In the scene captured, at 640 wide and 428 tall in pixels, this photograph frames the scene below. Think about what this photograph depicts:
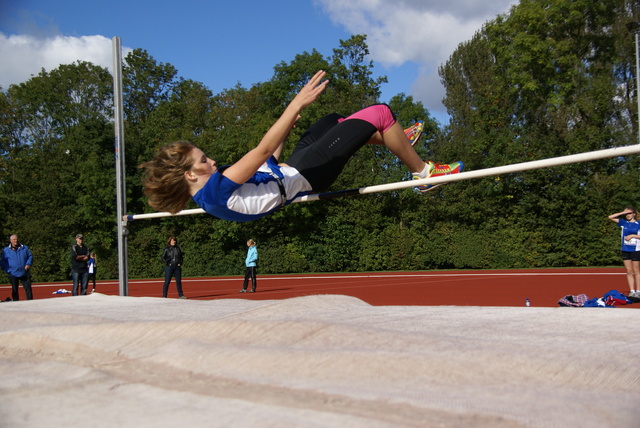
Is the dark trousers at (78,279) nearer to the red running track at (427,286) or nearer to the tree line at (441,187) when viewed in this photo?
the red running track at (427,286)

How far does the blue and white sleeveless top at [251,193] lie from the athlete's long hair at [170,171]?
0.42ft

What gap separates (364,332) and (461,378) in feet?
1.31

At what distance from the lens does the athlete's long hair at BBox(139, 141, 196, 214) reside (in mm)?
3191

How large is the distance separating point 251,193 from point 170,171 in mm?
479

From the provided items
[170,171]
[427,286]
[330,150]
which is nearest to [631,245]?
[427,286]

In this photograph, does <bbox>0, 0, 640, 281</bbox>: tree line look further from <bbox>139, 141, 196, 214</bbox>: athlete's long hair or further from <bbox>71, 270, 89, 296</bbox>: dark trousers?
<bbox>139, 141, 196, 214</bbox>: athlete's long hair

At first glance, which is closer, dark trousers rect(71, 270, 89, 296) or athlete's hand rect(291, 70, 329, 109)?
athlete's hand rect(291, 70, 329, 109)

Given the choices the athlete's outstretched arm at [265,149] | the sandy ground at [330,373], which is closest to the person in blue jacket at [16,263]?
the athlete's outstretched arm at [265,149]

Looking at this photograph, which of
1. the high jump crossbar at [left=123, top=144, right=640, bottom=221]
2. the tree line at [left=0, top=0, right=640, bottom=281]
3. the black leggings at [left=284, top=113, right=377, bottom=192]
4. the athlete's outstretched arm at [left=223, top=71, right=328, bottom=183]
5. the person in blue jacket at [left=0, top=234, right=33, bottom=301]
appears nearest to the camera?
the high jump crossbar at [left=123, top=144, right=640, bottom=221]

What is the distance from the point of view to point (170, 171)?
10.5ft

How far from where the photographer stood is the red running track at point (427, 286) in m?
12.2

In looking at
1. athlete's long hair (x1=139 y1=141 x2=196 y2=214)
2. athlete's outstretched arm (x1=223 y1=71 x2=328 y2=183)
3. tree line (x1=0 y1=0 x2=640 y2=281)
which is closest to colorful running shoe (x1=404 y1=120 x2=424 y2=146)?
athlete's outstretched arm (x1=223 y1=71 x2=328 y2=183)

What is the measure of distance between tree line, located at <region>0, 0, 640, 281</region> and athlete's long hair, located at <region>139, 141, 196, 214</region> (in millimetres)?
18180

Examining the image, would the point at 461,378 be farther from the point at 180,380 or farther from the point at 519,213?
the point at 519,213
